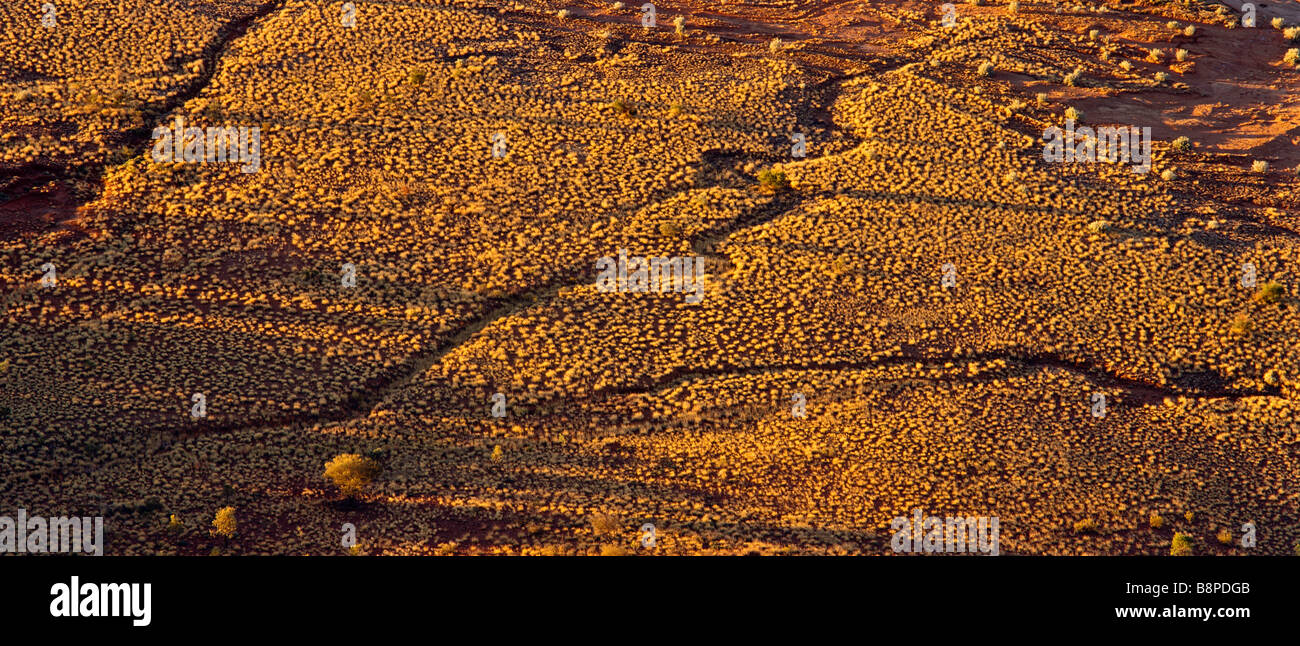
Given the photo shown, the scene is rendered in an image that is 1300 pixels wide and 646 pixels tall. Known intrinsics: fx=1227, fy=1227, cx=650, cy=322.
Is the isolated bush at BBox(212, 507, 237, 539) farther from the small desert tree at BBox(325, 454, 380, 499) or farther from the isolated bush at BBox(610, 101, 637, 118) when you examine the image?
the isolated bush at BBox(610, 101, 637, 118)

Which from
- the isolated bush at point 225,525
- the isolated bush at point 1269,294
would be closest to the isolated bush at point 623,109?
the isolated bush at point 1269,294

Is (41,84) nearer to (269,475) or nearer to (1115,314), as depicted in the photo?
(269,475)

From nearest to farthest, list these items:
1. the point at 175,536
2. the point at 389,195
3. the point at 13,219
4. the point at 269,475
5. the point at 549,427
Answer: the point at 175,536 < the point at 269,475 < the point at 549,427 < the point at 13,219 < the point at 389,195

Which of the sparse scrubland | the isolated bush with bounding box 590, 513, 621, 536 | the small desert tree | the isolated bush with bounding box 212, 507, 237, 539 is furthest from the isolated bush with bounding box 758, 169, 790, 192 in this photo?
the isolated bush with bounding box 212, 507, 237, 539

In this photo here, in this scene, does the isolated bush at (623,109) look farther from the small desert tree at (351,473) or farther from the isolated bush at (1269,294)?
the isolated bush at (1269,294)

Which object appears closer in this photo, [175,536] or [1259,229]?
[175,536]

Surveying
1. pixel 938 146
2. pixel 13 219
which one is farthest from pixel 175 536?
pixel 938 146

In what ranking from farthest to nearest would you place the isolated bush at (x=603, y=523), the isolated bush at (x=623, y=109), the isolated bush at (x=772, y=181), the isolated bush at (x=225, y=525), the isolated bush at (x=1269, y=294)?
the isolated bush at (x=623, y=109) → the isolated bush at (x=772, y=181) → the isolated bush at (x=1269, y=294) → the isolated bush at (x=603, y=523) → the isolated bush at (x=225, y=525)
